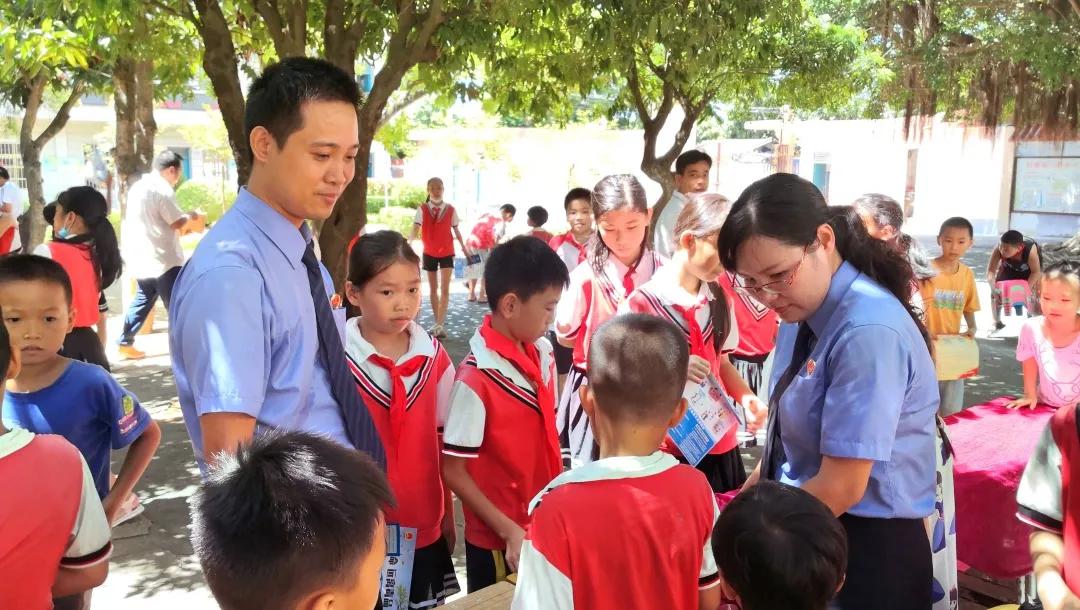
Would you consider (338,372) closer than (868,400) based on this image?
No

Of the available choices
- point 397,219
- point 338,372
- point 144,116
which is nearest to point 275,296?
point 338,372

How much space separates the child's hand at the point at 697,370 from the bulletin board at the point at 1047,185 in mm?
23014

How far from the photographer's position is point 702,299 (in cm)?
328

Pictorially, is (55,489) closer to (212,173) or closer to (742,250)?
(742,250)

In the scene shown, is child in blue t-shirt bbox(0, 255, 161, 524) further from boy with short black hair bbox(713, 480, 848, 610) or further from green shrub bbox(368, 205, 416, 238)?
green shrub bbox(368, 205, 416, 238)

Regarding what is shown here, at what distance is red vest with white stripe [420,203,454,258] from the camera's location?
10273 mm

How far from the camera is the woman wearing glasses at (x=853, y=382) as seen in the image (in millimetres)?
1854

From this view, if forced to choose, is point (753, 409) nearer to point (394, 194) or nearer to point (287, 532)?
point (287, 532)

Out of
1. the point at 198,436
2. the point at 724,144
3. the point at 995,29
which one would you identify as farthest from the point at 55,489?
the point at 724,144

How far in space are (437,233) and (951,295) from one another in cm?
603

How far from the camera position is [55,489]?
180 cm

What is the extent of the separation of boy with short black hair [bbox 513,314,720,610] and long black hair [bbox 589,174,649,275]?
2.07 metres

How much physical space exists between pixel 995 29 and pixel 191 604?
10.4 meters

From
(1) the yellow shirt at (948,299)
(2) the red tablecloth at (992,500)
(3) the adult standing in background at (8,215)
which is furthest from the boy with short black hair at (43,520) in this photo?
(3) the adult standing in background at (8,215)
